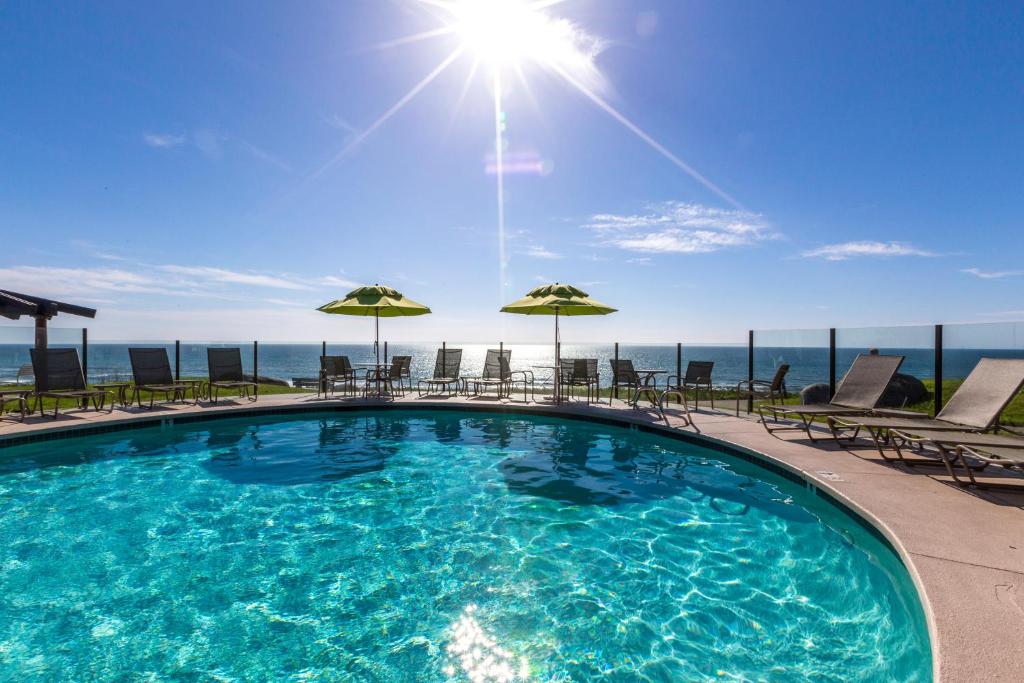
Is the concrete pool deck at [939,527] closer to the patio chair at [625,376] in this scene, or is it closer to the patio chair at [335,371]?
the patio chair at [625,376]

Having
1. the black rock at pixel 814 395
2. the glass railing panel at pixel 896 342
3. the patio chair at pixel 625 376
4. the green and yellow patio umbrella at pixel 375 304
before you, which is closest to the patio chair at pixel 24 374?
the green and yellow patio umbrella at pixel 375 304

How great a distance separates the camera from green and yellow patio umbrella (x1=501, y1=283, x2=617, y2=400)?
876cm

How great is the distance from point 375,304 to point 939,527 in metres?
9.03

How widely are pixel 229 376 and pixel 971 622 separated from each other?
11.7 m

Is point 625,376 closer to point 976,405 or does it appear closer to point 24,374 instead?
point 976,405

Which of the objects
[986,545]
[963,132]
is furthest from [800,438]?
[963,132]

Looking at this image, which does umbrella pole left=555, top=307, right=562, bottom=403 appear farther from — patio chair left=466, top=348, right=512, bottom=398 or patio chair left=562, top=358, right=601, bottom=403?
patio chair left=466, top=348, right=512, bottom=398

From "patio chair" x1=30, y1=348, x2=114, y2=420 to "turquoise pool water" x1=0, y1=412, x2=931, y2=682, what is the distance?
8.83 feet

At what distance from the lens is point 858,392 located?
5.99 m

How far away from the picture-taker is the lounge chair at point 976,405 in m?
4.39

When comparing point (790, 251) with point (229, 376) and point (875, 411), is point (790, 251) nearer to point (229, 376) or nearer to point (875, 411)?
point (875, 411)

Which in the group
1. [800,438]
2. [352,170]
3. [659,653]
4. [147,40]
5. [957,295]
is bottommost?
[659,653]

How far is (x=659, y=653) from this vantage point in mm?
2350

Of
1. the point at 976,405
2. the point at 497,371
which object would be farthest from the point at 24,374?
the point at 976,405
